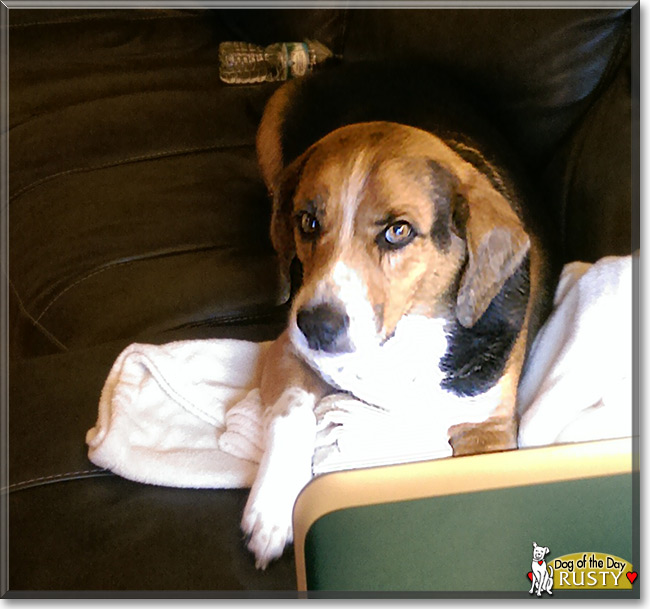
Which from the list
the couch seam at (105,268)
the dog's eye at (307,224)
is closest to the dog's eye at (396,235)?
the dog's eye at (307,224)

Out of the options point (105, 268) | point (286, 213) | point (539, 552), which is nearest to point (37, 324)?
point (105, 268)

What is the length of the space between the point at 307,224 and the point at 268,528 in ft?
1.49

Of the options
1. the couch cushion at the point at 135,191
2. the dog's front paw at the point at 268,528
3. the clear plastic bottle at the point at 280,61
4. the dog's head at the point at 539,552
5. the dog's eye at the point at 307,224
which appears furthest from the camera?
the clear plastic bottle at the point at 280,61

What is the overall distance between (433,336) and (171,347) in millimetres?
469

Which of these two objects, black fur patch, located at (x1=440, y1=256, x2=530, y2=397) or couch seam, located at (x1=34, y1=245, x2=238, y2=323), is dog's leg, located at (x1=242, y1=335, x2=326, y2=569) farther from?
couch seam, located at (x1=34, y1=245, x2=238, y2=323)

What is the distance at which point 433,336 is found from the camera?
1.07m

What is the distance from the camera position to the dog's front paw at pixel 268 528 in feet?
2.97

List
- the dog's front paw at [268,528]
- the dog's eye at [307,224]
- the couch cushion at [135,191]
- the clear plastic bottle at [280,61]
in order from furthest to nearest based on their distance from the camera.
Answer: the clear plastic bottle at [280,61] → the couch cushion at [135,191] → the dog's eye at [307,224] → the dog's front paw at [268,528]

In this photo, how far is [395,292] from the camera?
0.98m

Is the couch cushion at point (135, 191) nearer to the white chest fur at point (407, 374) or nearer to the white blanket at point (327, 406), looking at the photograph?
the white blanket at point (327, 406)

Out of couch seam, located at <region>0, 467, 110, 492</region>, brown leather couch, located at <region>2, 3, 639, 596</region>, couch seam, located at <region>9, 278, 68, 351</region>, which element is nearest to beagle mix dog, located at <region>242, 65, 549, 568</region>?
brown leather couch, located at <region>2, 3, 639, 596</region>

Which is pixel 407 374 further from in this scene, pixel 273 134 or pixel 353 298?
pixel 273 134

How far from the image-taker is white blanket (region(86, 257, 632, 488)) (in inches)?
36.5

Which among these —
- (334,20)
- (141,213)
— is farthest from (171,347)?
(334,20)
